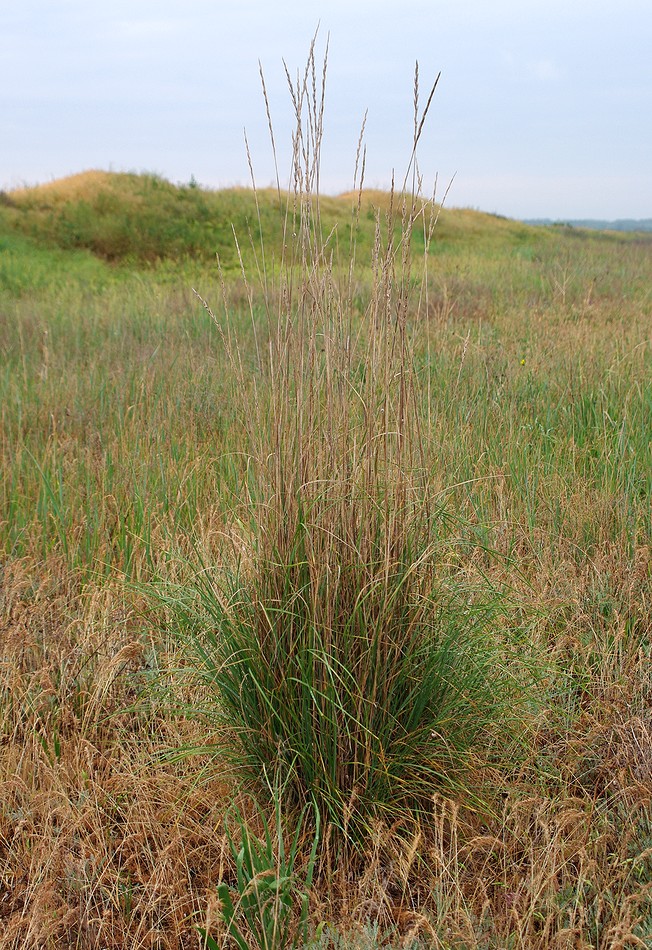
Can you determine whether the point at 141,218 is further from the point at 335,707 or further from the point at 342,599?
the point at 335,707

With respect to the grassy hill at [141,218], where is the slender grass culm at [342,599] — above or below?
below

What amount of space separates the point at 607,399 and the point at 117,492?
8.99ft

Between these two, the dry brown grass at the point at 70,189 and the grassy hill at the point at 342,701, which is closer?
the grassy hill at the point at 342,701

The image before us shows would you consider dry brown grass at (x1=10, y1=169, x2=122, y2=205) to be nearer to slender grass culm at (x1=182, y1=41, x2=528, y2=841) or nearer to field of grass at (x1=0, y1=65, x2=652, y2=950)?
field of grass at (x1=0, y1=65, x2=652, y2=950)

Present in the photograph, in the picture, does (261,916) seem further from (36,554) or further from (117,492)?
(117,492)

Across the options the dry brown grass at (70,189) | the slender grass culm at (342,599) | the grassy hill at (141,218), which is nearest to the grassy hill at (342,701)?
the slender grass culm at (342,599)

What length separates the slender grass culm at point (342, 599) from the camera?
69.6 inches

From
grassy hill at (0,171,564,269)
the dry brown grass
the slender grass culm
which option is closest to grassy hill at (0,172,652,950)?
the slender grass culm

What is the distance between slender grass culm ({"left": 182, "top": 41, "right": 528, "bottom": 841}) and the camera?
5.80 ft

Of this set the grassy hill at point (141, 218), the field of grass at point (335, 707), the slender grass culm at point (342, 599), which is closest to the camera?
the field of grass at point (335, 707)

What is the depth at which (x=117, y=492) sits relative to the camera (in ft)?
11.4

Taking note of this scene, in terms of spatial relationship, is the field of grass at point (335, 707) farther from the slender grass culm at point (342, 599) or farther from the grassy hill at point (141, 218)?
the grassy hill at point (141, 218)

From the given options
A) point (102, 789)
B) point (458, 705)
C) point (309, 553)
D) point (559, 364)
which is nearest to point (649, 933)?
point (458, 705)

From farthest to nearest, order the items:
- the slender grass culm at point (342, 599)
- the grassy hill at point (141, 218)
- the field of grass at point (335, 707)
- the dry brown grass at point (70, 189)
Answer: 1. the dry brown grass at point (70, 189)
2. the grassy hill at point (141, 218)
3. the slender grass culm at point (342, 599)
4. the field of grass at point (335, 707)
